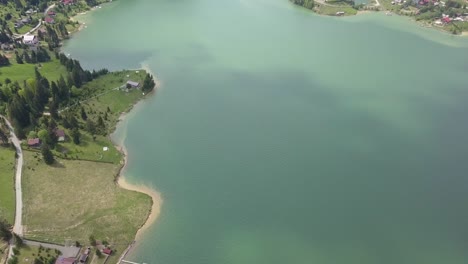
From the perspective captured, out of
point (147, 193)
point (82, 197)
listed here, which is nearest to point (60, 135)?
point (82, 197)

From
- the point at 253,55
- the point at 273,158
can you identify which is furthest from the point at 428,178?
the point at 253,55

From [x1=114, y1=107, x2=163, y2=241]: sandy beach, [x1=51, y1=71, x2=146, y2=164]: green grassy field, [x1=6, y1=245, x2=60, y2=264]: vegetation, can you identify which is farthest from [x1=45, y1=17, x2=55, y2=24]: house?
[x1=6, y1=245, x2=60, y2=264]: vegetation

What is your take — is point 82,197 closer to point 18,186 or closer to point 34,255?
point 18,186

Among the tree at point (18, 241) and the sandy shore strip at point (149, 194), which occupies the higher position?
the sandy shore strip at point (149, 194)

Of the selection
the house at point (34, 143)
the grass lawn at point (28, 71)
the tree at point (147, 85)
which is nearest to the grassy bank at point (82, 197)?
the house at point (34, 143)

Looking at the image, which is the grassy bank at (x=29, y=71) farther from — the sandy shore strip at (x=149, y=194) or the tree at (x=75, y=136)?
the sandy shore strip at (x=149, y=194)

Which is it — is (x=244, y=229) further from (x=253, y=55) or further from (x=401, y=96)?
(x=253, y=55)

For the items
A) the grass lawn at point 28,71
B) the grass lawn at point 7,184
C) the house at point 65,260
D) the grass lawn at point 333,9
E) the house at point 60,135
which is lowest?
the house at point 65,260
